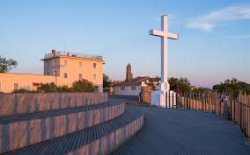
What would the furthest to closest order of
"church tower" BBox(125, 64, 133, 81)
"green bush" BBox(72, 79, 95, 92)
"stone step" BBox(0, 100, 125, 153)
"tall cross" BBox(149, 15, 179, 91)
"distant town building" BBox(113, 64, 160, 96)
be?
"church tower" BBox(125, 64, 133, 81)
"distant town building" BBox(113, 64, 160, 96)
"green bush" BBox(72, 79, 95, 92)
"tall cross" BBox(149, 15, 179, 91)
"stone step" BBox(0, 100, 125, 153)

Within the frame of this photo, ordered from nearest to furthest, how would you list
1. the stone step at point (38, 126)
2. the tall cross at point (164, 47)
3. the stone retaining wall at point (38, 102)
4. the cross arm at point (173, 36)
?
the stone step at point (38, 126)
the stone retaining wall at point (38, 102)
the tall cross at point (164, 47)
the cross arm at point (173, 36)

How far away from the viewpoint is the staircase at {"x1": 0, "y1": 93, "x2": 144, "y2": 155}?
11.6ft

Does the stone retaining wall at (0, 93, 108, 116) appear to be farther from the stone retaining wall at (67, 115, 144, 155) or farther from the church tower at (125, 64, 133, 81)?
the church tower at (125, 64, 133, 81)

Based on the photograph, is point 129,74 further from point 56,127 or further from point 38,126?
point 38,126

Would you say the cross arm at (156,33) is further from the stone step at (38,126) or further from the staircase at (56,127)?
the stone step at (38,126)

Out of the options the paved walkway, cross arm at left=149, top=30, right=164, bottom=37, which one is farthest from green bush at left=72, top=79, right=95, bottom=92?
the paved walkway

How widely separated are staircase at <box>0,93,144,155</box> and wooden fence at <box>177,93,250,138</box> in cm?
364

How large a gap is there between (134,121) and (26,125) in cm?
306

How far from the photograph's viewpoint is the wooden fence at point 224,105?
8.18 meters

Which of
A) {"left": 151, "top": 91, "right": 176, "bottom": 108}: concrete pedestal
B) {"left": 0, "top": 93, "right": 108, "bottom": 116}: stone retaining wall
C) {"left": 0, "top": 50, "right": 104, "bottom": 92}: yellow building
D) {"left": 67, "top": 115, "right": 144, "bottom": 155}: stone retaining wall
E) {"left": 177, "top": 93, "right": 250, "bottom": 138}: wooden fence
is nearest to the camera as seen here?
{"left": 67, "top": 115, "right": 144, "bottom": 155}: stone retaining wall

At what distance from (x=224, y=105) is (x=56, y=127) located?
30.0ft

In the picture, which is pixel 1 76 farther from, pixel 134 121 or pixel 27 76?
pixel 134 121

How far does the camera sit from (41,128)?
3965 mm

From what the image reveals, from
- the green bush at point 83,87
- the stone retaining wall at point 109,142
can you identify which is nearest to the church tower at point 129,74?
the green bush at point 83,87
